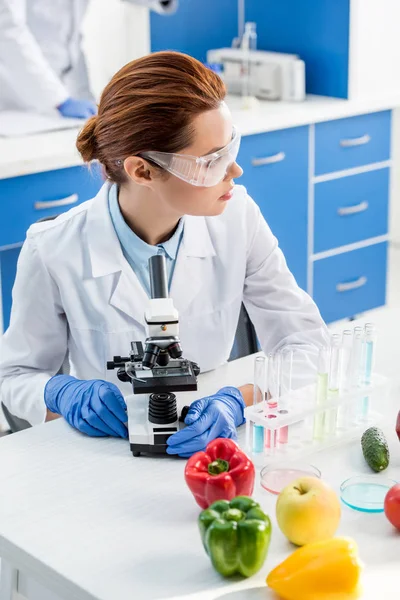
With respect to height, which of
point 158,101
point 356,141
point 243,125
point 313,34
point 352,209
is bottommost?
point 352,209

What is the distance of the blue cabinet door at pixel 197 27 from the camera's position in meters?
4.26

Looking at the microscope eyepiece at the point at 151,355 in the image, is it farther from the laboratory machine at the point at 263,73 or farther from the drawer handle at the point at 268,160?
the laboratory machine at the point at 263,73

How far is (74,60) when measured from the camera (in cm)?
397

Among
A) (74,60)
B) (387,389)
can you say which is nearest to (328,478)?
(387,389)

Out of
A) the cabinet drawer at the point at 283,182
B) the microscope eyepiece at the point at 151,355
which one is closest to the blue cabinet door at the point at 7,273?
the cabinet drawer at the point at 283,182

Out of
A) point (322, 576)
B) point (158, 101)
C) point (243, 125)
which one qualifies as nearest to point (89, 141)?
point (158, 101)

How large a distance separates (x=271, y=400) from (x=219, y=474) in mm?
207

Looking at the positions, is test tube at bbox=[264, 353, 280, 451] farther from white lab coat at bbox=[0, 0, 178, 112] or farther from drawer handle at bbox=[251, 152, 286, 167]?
white lab coat at bbox=[0, 0, 178, 112]

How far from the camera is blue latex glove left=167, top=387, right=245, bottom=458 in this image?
1586 mm

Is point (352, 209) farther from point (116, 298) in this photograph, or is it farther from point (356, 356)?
point (356, 356)

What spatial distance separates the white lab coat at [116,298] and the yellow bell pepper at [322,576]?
0.75 m

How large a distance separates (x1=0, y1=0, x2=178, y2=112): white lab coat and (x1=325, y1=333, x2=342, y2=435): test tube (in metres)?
2.28

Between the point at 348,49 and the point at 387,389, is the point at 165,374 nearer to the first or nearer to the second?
the point at 387,389

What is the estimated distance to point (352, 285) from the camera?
4.12 meters
